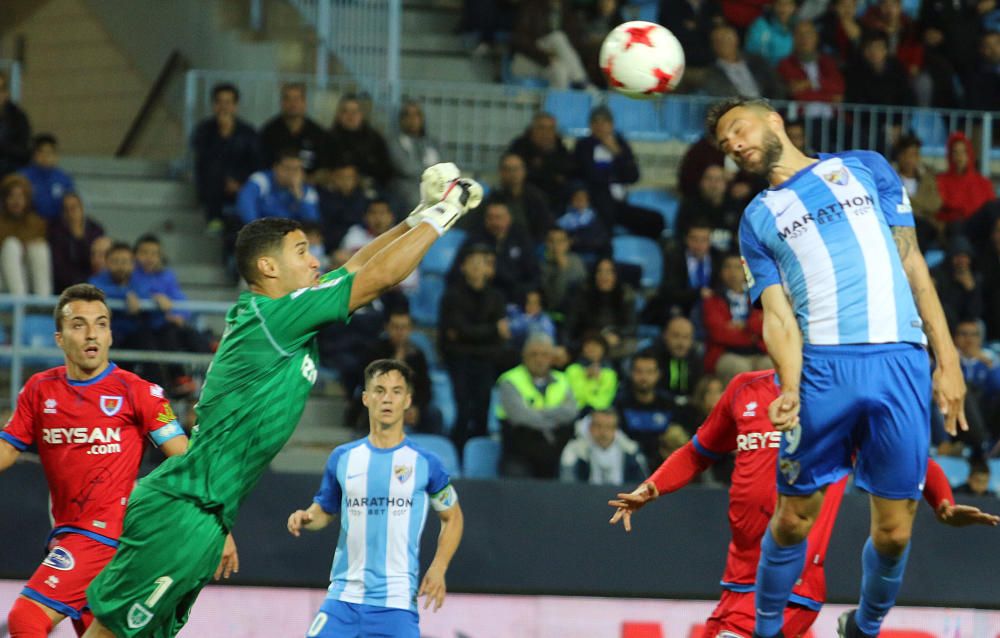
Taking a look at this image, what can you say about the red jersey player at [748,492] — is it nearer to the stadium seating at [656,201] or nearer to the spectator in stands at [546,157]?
the spectator in stands at [546,157]

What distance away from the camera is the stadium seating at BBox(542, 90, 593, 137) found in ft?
48.3

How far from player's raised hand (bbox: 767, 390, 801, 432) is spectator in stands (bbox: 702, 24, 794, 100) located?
9.27 metres

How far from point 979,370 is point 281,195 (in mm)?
5528

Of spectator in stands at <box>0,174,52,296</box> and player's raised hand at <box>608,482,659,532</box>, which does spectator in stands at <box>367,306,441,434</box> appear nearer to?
spectator in stands at <box>0,174,52,296</box>

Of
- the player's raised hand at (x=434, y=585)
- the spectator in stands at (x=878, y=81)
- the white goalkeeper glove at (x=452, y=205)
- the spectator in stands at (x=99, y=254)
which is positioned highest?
the spectator in stands at (x=878, y=81)

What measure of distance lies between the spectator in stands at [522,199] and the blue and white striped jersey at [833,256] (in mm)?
6464

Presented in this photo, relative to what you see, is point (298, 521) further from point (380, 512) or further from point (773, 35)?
point (773, 35)

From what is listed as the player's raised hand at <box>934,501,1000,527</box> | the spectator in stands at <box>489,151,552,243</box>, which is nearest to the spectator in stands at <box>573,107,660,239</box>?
the spectator in stands at <box>489,151,552,243</box>

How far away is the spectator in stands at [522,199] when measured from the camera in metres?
12.9

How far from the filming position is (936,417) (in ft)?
38.0

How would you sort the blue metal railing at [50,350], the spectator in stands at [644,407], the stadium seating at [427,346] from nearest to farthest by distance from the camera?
the blue metal railing at [50,350]
the spectator in stands at [644,407]
the stadium seating at [427,346]

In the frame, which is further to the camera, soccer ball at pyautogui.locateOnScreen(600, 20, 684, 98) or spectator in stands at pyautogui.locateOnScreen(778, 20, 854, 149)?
spectator in stands at pyautogui.locateOnScreen(778, 20, 854, 149)

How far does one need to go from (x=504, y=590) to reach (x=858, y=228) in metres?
3.51

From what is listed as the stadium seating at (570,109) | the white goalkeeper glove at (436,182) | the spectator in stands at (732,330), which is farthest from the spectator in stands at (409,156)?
the white goalkeeper glove at (436,182)
